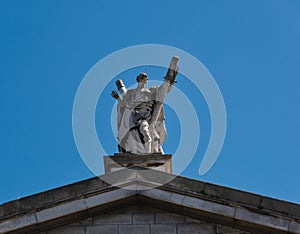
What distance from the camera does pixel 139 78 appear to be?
18.4m

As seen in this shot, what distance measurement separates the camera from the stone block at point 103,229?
48.9 feet

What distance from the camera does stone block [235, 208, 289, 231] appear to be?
14617mm

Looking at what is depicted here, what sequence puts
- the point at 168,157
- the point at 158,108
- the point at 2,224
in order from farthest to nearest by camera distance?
the point at 158,108 → the point at 168,157 → the point at 2,224

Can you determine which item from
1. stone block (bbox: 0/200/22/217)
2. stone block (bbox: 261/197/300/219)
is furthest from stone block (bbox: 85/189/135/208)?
stone block (bbox: 261/197/300/219)

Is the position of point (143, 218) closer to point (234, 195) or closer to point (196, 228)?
point (196, 228)

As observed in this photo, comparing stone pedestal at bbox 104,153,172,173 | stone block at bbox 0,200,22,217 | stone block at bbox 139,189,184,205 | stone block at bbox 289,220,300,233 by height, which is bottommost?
stone block at bbox 0,200,22,217

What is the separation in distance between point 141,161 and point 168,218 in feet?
5.71

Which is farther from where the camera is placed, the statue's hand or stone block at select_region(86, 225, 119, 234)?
the statue's hand

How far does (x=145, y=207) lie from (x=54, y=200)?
1.53m

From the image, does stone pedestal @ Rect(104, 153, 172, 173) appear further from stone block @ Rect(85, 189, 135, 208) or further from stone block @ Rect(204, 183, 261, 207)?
stone block @ Rect(204, 183, 261, 207)

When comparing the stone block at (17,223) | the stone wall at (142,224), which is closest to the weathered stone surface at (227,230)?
the stone wall at (142,224)

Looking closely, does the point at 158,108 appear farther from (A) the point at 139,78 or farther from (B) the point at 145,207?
(B) the point at 145,207

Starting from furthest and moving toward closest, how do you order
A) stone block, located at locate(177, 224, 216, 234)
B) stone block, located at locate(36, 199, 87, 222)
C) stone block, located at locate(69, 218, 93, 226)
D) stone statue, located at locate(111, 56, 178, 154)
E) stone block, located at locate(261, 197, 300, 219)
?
stone statue, located at locate(111, 56, 178, 154) → stone block, located at locate(69, 218, 93, 226) → stone block, located at locate(177, 224, 216, 234) → stone block, located at locate(36, 199, 87, 222) → stone block, located at locate(261, 197, 300, 219)

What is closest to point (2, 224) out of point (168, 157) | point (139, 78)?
point (168, 157)
